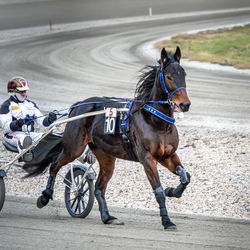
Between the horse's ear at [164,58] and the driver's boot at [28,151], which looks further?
the driver's boot at [28,151]

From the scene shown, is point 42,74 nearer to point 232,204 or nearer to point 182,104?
point 232,204

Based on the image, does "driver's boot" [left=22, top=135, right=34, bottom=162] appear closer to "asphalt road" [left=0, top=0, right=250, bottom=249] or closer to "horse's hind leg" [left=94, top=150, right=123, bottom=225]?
"asphalt road" [left=0, top=0, right=250, bottom=249]

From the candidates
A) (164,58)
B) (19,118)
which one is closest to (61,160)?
(19,118)

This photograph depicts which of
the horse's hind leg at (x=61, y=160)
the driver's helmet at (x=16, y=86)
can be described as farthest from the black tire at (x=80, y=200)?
the driver's helmet at (x=16, y=86)

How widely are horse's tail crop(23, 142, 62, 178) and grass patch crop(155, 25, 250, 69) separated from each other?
40.8 ft

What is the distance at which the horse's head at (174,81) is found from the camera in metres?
6.13

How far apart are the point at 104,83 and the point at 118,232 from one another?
11302mm

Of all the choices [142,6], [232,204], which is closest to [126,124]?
[232,204]

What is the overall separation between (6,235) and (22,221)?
2.38 feet

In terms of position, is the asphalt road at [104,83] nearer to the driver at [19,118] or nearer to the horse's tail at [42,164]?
the horse's tail at [42,164]

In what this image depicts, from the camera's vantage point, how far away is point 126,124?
6793 millimetres

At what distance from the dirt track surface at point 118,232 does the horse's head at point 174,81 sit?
1.38m

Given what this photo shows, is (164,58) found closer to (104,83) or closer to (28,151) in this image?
(28,151)

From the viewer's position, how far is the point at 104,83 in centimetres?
1733
